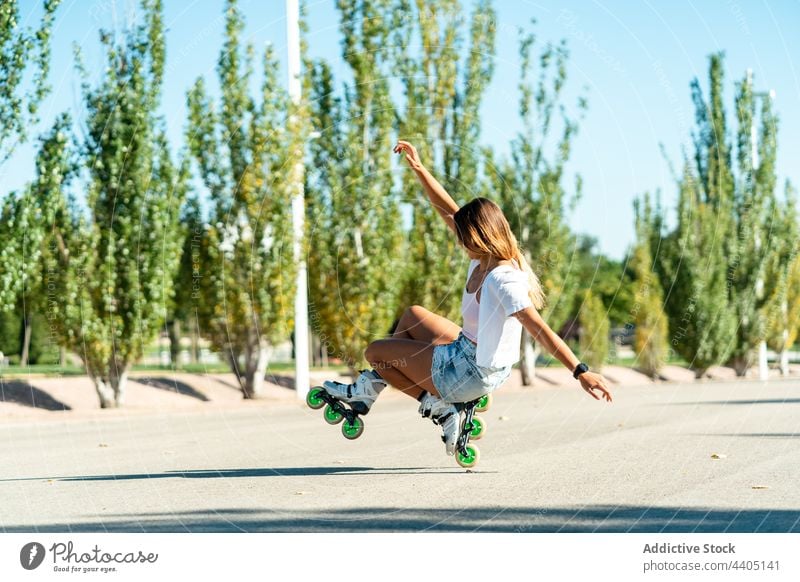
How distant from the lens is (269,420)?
14.5m

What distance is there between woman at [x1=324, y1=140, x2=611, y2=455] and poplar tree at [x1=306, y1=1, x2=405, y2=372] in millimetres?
13631

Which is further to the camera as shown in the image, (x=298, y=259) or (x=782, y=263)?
(x=782, y=263)

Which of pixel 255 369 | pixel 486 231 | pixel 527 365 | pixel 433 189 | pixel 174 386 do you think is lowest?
pixel 527 365

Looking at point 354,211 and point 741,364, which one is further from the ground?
point 354,211

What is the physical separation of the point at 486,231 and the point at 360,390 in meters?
1.65

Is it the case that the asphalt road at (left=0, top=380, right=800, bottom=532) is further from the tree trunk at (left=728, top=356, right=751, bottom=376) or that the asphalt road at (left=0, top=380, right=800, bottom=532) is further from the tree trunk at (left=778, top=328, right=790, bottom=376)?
the tree trunk at (left=778, top=328, right=790, bottom=376)

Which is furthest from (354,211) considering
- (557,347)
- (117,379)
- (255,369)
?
(557,347)

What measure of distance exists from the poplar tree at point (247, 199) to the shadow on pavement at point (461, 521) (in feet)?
46.6

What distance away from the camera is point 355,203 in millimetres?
22094

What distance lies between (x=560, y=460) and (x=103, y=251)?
12.2 meters
